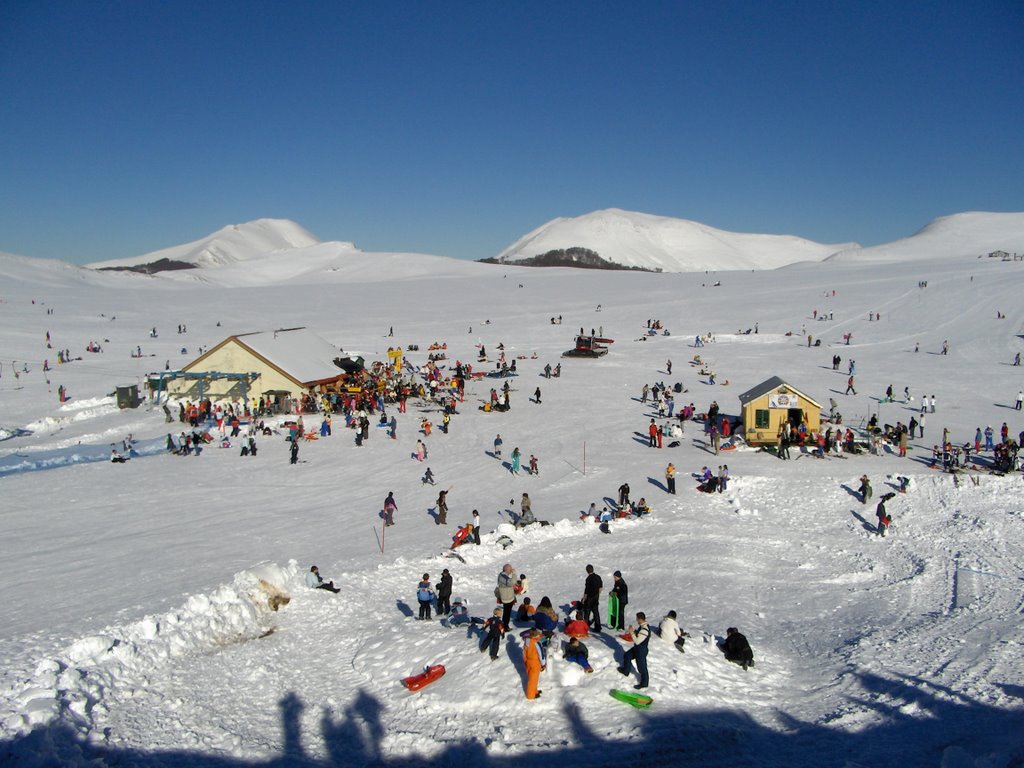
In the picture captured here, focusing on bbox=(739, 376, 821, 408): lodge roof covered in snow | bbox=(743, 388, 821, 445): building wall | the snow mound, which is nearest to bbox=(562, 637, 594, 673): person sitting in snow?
the snow mound

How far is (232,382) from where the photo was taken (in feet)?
101

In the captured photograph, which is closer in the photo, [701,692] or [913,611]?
[701,692]

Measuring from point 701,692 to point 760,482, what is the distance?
11.3 metres

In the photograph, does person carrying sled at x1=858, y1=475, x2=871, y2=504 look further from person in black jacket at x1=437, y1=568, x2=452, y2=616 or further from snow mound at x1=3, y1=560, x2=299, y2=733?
snow mound at x1=3, y1=560, x2=299, y2=733

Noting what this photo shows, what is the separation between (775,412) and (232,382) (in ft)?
74.0

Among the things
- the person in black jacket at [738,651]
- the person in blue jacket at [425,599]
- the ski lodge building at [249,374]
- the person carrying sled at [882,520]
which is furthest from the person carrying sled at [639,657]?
the ski lodge building at [249,374]

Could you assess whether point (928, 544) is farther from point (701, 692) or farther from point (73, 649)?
point (73, 649)

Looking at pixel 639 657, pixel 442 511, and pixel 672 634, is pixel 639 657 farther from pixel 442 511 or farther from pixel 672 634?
pixel 442 511

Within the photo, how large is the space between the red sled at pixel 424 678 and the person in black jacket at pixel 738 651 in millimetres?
4029

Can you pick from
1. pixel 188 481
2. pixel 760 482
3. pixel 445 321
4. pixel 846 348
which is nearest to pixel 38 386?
pixel 188 481

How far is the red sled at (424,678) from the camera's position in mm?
8867

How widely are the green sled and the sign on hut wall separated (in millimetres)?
16524

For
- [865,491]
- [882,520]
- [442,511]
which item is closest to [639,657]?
[442,511]

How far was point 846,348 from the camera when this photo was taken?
42.9 meters
